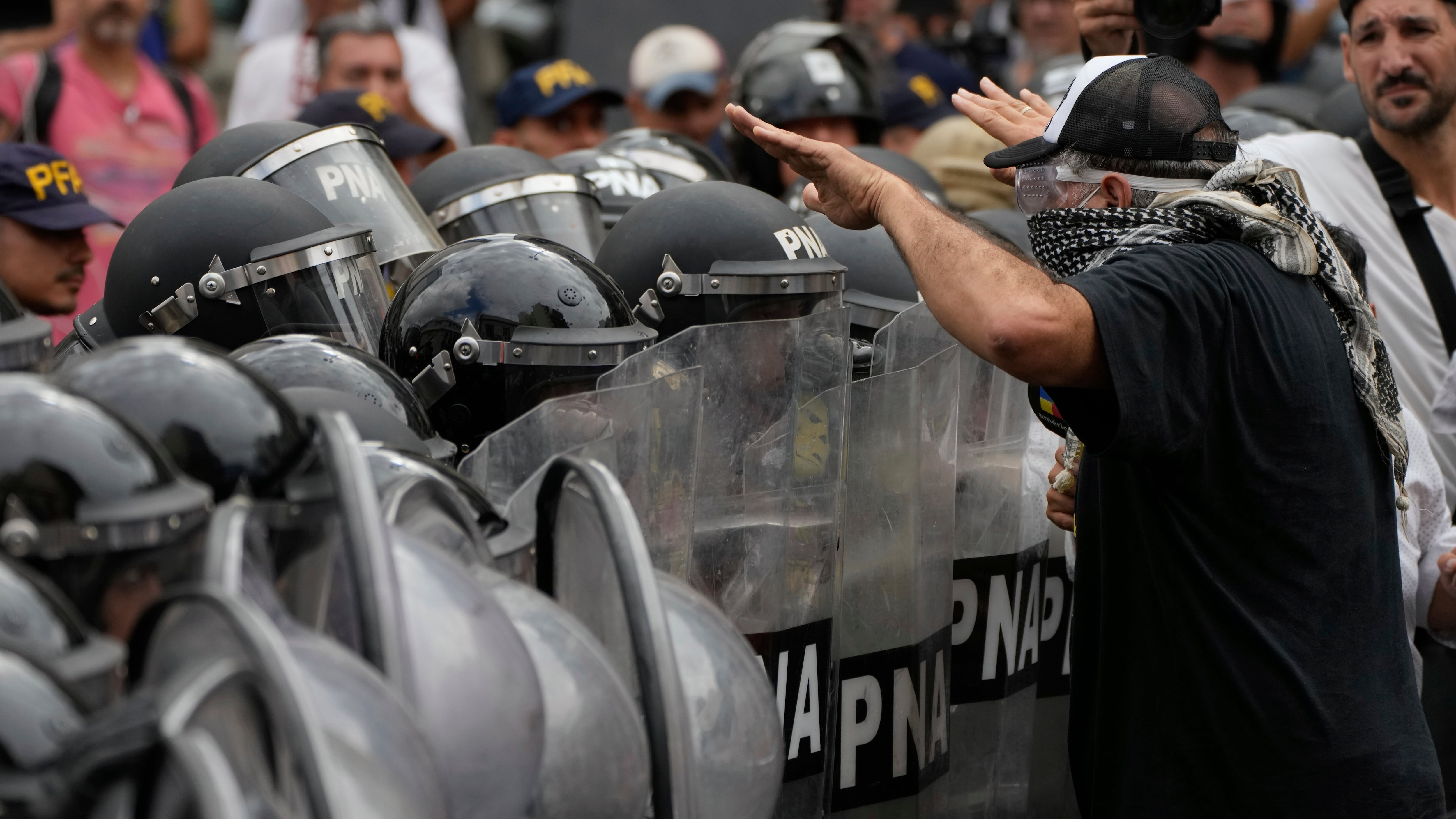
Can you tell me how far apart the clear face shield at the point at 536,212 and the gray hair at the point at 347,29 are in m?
2.93

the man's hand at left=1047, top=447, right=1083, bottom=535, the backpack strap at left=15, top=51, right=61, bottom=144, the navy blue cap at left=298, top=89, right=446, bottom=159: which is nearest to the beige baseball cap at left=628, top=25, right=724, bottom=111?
the navy blue cap at left=298, top=89, right=446, bottom=159

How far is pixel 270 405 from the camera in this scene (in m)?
1.86

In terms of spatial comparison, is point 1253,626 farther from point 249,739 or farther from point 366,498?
point 249,739

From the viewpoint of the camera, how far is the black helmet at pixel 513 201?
3.93 metres

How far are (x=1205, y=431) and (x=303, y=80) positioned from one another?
18.0 ft

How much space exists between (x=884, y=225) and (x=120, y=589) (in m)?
1.55

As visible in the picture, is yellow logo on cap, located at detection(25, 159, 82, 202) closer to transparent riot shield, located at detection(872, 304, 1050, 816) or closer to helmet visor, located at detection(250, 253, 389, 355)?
helmet visor, located at detection(250, 253, 389, 355)

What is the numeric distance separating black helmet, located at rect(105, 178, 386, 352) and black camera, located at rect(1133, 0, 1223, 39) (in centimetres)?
228

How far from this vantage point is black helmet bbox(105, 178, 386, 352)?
10.2 ft

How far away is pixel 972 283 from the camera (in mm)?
2541

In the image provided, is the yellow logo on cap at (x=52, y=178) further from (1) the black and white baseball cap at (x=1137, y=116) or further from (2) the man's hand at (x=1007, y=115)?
(1) the black and white baseball cap at (x=1137, y=116)

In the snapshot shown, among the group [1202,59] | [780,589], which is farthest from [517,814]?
[1202,59]

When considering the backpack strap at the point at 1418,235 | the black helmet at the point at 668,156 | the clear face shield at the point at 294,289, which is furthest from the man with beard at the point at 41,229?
the backpack strap at the point at 1418,235

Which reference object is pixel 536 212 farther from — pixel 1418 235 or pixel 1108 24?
pixel 1418 235
